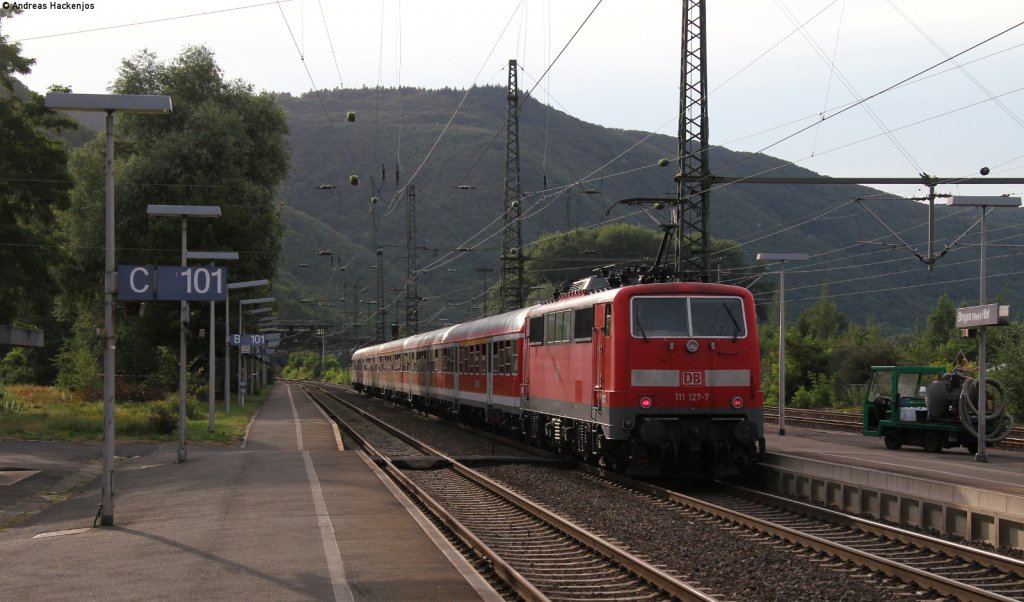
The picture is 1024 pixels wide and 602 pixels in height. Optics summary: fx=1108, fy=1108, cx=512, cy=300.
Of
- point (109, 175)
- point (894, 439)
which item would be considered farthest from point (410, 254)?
point (109, 175)

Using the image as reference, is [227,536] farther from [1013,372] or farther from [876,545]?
[1013,372]

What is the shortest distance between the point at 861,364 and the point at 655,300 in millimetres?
38055

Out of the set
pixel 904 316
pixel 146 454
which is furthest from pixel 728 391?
pixel 904 316

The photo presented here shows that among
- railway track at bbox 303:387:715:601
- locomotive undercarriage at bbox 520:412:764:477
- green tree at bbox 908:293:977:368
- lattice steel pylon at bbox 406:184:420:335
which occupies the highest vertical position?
lattice steel pylon at bbox 406:184:420:335

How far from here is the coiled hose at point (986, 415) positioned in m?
24.5

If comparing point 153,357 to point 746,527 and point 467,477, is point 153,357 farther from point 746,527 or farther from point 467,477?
point 746,527

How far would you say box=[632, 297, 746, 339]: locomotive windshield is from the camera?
1733 centimetres

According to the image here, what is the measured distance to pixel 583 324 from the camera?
19.2 metres

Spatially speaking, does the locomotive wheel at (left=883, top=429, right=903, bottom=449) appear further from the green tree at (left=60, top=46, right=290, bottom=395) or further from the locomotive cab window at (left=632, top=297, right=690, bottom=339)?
the green tree at (left=60, top=46, right=290, bottom=395)

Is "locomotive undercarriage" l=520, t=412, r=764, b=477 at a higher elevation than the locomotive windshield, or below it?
below

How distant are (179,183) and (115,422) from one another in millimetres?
20210

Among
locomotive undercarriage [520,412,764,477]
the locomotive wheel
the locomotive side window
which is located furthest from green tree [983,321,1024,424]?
locomotive undercarriage [520,412,764,477]

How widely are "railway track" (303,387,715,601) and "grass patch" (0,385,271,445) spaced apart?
13073 millimetres

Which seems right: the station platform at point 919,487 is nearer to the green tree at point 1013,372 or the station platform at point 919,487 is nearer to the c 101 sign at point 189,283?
the c 101 sign at point 189,283
